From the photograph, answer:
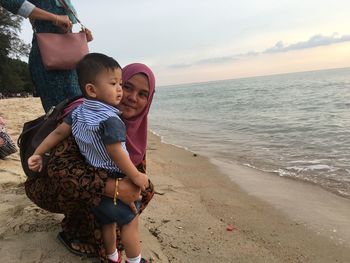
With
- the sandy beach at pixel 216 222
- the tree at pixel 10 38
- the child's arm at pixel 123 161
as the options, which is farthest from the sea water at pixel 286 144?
the tree at pixel 10 38

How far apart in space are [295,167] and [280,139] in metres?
3.05

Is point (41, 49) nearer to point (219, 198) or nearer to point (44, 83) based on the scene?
point (44, 83)

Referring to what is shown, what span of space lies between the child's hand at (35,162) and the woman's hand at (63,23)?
1016mm

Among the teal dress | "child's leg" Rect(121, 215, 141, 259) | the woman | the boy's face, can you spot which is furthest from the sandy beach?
the boy's face

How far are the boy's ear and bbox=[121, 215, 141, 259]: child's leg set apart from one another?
0.75 metres

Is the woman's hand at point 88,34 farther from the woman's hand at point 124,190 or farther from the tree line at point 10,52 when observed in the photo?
the tree line at point 10,52

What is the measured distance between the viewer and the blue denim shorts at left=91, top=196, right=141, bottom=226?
2225 mm

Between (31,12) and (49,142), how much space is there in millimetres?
989

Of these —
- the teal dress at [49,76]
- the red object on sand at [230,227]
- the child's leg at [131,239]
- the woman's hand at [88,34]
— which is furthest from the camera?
the red object on sand at [230,227]

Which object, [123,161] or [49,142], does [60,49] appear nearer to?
[49,142]

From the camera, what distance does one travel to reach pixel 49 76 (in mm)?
2834

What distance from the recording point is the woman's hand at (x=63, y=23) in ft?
9.12

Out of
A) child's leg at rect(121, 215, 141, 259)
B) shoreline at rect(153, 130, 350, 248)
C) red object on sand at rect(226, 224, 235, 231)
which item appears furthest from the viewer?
shoreline at rect(153, 130, 350, 248)

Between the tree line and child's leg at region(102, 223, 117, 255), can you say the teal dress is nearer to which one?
child's leg at region(102, 223, 117, 255)
